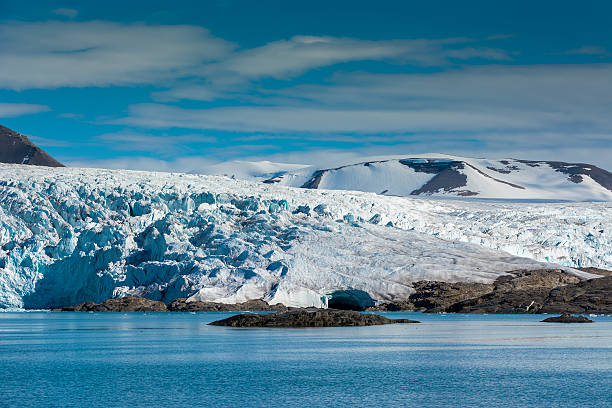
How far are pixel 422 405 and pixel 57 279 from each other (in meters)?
69.5

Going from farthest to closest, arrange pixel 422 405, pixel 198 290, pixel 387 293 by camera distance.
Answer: pixel 387 293 < pixel 198 290 < pixel 422 405

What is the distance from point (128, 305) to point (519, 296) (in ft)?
134

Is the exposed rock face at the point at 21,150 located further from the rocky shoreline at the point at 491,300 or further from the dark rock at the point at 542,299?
the dark rock at the point at 542,299

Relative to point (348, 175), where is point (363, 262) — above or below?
below

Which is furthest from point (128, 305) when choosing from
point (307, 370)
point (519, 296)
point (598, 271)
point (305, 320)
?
point (307, 370)

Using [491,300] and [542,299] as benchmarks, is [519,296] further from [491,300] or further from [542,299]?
[491,300]

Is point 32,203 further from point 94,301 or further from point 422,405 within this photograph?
point 422,405

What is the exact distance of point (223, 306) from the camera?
271 ft

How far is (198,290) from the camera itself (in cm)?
8300

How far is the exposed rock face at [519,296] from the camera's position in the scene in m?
83.7

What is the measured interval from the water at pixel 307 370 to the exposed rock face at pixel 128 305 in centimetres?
3207

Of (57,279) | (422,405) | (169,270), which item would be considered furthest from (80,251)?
(422,405)

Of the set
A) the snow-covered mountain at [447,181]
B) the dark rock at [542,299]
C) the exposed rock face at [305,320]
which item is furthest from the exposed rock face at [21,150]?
the exposed rock face at [305,320]

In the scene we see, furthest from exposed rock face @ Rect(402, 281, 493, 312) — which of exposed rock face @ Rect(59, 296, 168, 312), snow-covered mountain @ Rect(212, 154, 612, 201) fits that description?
snow-covered mountain @ Rect(212, 154, 612, 201)
